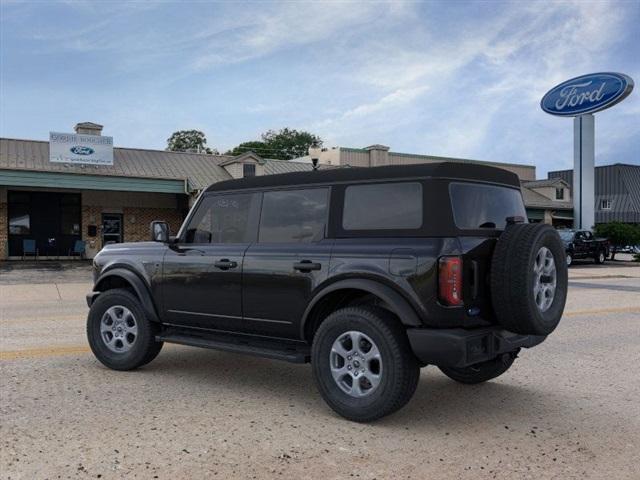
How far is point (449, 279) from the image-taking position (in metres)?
4.28

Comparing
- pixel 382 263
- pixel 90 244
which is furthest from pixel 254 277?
pixel 90 244

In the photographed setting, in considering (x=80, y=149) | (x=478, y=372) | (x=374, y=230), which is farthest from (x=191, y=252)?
(x=80, y=149)

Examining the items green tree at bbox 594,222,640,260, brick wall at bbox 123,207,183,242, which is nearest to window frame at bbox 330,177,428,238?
brick wall at bbox 123,207,183,242

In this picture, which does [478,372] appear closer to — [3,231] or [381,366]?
[381,366]

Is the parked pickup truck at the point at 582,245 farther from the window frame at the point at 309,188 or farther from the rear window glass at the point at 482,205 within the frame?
the window frame at the point at 309,188

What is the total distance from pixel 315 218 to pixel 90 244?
25.6 meters

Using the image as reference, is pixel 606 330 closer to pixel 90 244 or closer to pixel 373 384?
pixel 373 384

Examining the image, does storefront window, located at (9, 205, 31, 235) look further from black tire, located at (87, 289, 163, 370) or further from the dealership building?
black tire, located at (87, 289, 163, 370)

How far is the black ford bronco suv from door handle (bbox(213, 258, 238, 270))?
0.01m

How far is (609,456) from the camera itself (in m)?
4.04

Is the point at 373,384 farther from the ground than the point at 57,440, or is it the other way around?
the point at 373,384

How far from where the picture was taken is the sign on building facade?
1040 inches

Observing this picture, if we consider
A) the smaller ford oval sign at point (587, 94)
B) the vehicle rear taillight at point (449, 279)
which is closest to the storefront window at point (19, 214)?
the vehicle rear taillight at point (449, 279)

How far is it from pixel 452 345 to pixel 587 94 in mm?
31673
